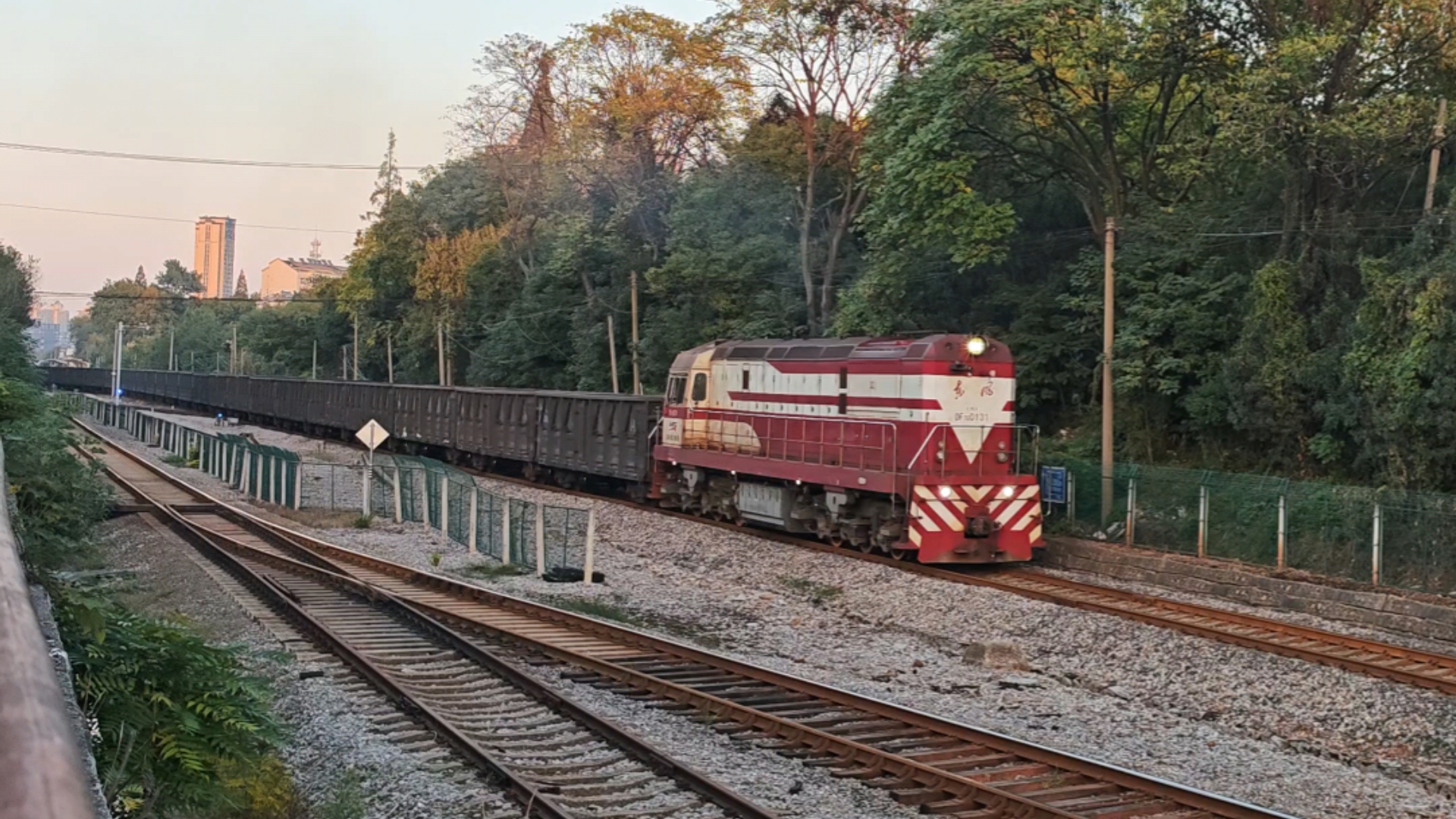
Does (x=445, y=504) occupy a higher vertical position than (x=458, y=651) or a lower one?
higher

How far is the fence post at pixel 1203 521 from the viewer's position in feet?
63.4

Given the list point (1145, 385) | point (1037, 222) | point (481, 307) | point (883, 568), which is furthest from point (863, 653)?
point (481, 307)

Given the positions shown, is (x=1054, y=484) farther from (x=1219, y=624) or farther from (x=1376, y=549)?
(x=1219, y=624)

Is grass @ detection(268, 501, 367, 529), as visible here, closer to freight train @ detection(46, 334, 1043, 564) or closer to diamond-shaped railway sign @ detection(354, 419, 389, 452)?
diamond-shaped railway sign @ detection(354, 419, 389, 452)

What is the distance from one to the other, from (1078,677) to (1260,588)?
20.1 feet

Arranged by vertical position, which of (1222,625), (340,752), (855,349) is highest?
(855,349)

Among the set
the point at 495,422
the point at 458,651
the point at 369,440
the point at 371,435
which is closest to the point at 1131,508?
the point at 458,651

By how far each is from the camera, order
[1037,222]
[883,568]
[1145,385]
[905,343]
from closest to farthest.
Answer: [883,568] < [905,343] < [1145,385] < [1037,222]

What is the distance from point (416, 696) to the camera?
10.0 meters

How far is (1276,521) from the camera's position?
19.0m

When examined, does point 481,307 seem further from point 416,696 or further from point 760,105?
point 416,696

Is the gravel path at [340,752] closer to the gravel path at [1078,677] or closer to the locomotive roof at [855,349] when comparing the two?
the gravel path at [1078,677]

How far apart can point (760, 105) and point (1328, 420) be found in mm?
24471

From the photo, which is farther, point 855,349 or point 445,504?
point 445,504
